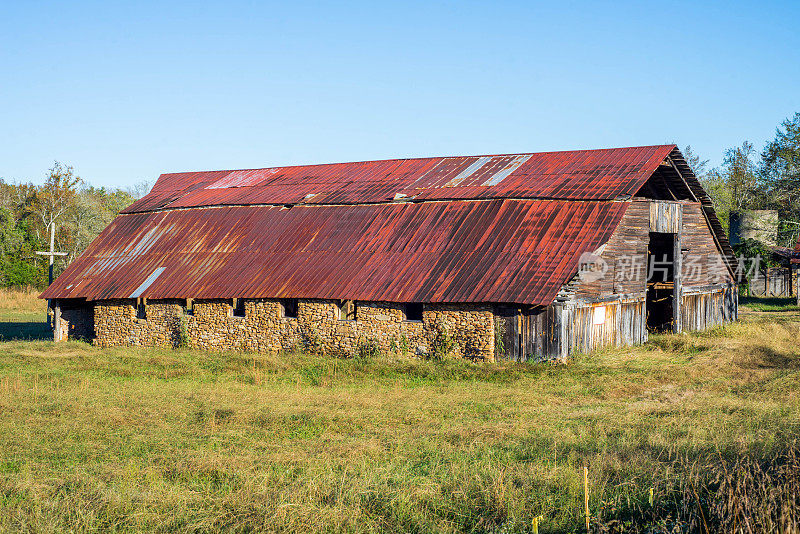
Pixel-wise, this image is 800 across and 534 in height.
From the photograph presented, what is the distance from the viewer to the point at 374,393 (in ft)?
52.1

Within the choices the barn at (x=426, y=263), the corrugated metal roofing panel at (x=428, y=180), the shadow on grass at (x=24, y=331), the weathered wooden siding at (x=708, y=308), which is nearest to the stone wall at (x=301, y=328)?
the barn at (x=426, y=263)

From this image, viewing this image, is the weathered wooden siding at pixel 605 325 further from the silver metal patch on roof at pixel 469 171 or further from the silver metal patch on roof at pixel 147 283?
the silver metal patch on roof at pixel 147 283

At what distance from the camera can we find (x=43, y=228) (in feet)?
179

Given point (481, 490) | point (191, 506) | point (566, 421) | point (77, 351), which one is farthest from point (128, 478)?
point (77, 351)

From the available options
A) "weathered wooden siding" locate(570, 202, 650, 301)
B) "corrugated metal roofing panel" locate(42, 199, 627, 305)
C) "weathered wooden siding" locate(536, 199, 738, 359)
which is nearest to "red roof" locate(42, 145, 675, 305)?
"corrugated metal roofing panel" locate(42, 199, 627, 305)

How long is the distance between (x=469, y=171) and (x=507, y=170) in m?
1.48

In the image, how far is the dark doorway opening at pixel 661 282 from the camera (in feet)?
81.5

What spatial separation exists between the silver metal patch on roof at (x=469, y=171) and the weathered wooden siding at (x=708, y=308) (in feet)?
28.5

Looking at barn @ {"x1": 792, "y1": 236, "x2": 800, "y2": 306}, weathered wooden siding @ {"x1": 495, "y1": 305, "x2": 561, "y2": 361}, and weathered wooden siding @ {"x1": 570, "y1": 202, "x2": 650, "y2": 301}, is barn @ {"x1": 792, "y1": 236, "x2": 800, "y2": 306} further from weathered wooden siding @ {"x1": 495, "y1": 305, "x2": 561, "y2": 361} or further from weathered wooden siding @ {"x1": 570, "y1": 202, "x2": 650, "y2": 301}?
weathered wooden siding @ {"x1": 495, "y1": 305, "x2": 561, "y2": 361}

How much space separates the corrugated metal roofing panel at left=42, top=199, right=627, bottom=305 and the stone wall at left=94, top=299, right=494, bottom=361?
46cm

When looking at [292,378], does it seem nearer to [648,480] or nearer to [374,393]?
[374,393]

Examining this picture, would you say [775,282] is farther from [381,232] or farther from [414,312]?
[414,312]

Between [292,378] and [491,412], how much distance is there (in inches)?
244

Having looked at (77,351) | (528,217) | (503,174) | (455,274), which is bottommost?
(77,351)
